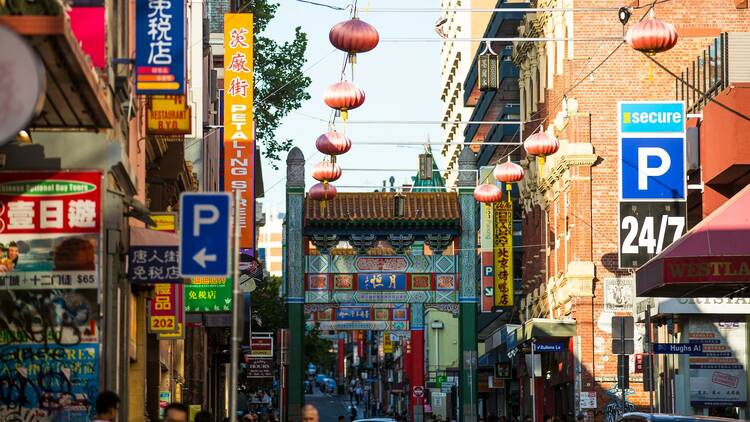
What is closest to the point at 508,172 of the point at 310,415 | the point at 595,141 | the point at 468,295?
the point at 595,141

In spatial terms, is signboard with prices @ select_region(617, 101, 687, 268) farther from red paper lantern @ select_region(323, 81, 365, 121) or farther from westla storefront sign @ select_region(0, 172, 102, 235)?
westla storefront sign @ select_region(0, 172, 102, 235)

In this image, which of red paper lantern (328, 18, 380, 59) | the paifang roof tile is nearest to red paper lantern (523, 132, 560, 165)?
red paper lantern (328, 18, 380, 59)

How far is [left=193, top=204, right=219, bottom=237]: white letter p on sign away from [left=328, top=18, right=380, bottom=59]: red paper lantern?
1203 cm

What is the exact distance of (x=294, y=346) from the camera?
190ft

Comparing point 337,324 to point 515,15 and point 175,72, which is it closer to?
point 515,15

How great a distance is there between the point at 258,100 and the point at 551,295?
11957 millimetres

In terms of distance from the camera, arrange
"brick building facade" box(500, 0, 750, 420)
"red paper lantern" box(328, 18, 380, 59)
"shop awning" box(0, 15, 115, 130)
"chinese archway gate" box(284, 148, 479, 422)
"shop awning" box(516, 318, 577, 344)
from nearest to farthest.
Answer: "shop awning" box(0, 15, 115, 130), "red paper lantern" box(328, 18, 380, 59), "shop awning" box(516, 318, 577, 344), "brick building facade" box(500, 0, 750, 420), "chinese archway gate" box(284, 148, 479, 422)

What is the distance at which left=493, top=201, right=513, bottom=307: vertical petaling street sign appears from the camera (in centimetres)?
5631

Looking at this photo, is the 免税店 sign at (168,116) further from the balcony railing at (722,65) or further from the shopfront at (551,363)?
the shopfront at (551,363)

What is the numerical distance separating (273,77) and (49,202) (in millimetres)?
36267

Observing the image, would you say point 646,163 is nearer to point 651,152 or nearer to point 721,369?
point 651,152

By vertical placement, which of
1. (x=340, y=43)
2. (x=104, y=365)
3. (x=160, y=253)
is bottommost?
(x=104, y=365)

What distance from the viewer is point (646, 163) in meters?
38.9

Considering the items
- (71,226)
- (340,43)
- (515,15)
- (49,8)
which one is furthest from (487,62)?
(515,15)
